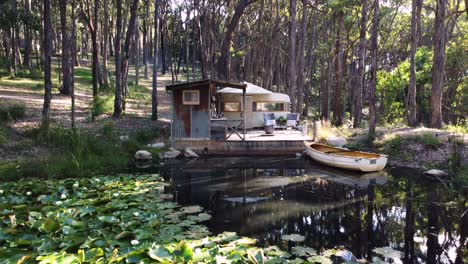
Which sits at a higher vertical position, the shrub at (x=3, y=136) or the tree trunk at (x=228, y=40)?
the tree trunk at (x=228, y=40)

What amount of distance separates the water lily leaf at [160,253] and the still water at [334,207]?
2.51 meters

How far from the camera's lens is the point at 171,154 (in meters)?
15.9

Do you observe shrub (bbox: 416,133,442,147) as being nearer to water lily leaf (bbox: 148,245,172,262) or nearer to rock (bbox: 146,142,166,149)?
rock (bbox: 146,142,166,149)

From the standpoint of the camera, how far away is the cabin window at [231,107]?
2200 cm

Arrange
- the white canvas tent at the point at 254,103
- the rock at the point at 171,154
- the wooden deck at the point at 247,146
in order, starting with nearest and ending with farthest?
the rock at the point at 171,154, the wooden deck at the point at 247,146, the white canvas tent at the point at 254,103

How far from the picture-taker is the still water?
692 centimetres

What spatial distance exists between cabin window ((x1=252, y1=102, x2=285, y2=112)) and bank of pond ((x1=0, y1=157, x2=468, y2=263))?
35.7 feet

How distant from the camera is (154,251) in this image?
4691mm

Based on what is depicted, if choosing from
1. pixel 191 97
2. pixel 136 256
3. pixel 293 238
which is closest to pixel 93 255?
pixel 136 256

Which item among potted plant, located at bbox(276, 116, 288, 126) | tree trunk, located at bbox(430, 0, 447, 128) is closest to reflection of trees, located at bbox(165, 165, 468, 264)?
tree trunk, located at bbox(430, 0, 447, 128)

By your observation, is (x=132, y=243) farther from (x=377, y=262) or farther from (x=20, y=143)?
(x=20, y=143)

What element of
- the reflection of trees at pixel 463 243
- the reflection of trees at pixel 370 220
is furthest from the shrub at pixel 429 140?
the reflection of trees at pixel 463 243

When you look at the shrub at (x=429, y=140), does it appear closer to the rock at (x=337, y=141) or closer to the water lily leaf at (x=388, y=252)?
the rock at (x=337, y=141)

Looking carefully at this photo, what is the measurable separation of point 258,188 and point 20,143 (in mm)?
8447
